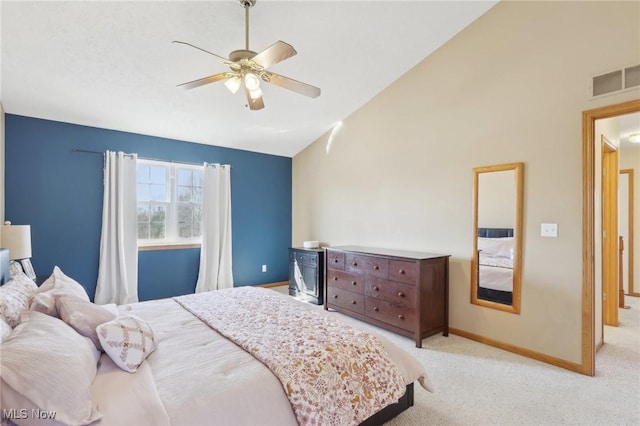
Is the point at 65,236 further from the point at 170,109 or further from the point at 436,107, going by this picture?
the point at 436,107

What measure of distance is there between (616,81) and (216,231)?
15.6 feet

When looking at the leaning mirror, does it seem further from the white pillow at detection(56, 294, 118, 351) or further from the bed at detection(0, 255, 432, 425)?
the white pillow at detection(56, 294, 118, 351)

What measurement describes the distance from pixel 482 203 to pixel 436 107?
1216 mm

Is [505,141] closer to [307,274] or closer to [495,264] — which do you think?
[495,264]

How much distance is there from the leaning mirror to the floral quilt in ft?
6.03

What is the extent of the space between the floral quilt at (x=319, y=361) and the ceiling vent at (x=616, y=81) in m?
2.67

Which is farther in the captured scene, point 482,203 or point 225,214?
point 225,214

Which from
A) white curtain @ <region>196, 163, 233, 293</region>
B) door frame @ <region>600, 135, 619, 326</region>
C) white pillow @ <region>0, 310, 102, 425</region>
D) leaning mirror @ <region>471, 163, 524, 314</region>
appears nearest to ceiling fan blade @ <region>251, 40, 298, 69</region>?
white pillow @ <region>0, 310, 102, 425</region>

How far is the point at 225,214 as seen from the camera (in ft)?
16.0

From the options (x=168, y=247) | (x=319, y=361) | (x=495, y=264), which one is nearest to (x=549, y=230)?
(x=495, y=264)

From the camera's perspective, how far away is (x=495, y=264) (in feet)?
10.00

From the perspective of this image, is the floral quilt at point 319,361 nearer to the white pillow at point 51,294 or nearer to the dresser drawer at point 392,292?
the white pillow at point 51,294

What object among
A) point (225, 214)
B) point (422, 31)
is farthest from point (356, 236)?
point (422, 31)

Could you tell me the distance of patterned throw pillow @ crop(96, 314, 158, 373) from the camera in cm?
140
